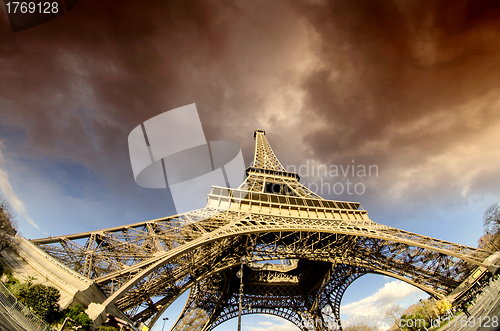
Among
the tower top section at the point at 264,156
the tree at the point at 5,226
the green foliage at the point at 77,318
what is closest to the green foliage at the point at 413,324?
the tower top section at the point at 264,156

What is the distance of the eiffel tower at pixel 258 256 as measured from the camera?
13.6 m

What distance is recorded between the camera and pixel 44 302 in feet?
29.2

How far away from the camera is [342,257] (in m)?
23.4

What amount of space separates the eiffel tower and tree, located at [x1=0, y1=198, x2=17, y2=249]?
146 cm

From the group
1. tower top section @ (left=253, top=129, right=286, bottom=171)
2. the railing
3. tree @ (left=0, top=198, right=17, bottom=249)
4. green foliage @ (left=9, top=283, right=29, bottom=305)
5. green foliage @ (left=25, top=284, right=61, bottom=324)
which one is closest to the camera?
the railing

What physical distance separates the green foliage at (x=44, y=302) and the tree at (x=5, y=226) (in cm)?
421

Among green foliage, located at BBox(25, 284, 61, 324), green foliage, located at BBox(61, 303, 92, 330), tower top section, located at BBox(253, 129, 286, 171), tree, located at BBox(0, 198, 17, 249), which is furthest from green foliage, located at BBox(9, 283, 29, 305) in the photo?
tower top section, located at BBox(253, 129, 286, 171)

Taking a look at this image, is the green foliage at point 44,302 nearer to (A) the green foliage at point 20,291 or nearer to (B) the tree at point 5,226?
(A) the green foliage at point 20,291

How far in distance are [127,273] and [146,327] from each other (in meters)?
4.24

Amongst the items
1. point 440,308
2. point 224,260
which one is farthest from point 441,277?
point 224,260

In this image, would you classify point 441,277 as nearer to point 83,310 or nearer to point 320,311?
point 320,311

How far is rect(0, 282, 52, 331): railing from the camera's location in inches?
313

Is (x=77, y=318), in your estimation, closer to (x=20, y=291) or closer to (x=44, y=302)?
(x=44, y=302)

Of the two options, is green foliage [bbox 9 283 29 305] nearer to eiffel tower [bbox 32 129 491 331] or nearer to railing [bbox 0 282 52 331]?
railing [bbox 0 282 52 331]
